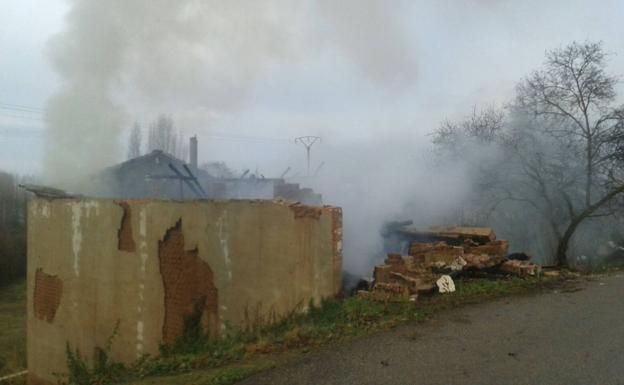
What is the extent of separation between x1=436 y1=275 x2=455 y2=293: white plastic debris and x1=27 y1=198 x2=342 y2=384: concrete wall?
5.42 ft

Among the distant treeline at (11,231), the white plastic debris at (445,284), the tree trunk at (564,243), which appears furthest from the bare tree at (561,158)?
the distant treeline at (11,231)

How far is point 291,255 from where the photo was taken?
6242 mm

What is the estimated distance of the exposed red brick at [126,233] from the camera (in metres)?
6.61

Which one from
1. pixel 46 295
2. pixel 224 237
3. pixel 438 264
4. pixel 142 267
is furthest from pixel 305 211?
pixel 46 295

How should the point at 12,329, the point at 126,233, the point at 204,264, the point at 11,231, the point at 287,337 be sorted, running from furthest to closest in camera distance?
the point at 11,231 → the point at 12,329 → the point at 126,233 → the point at 204,264 → the point at 287,337

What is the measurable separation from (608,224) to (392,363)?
13426mm

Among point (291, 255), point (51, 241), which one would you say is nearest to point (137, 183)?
point (51, 241)

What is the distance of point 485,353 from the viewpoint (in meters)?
4.60

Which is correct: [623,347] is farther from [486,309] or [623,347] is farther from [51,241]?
[51,241]

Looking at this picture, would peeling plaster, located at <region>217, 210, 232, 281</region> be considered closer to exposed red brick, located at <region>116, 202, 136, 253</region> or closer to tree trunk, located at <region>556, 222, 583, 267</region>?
exposed red brick, located at <region>116, 202, 136, 253</region>

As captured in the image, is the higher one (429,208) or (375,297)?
(429,208)

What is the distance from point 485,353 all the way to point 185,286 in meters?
3.91

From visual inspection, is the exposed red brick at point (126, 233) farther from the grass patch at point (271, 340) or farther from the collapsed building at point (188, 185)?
the collapsed building at point (188, 185)

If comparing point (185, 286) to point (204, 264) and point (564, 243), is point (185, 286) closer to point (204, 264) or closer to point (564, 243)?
point (204, 264)
